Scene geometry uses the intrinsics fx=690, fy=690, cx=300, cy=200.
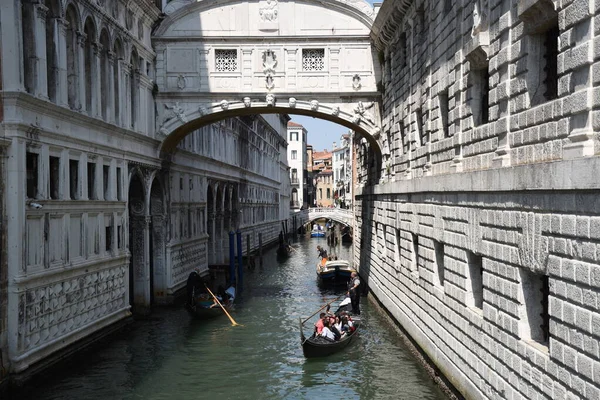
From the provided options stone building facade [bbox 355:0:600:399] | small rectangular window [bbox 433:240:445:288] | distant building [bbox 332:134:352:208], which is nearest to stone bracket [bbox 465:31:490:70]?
stone building facade [bbox 355:0:600:399]

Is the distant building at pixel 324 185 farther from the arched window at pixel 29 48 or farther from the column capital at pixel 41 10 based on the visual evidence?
the arched window at pixel 29 48

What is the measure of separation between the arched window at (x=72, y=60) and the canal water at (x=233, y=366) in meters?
4.53

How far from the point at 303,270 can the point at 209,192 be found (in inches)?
235

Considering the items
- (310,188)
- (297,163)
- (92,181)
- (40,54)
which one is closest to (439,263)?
(92,181)

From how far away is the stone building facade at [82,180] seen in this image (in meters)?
9.68

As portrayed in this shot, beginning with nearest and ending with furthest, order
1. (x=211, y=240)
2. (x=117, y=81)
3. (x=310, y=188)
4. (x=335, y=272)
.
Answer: (x=117, y=81)
(x=335, y=272)
(x=211, y=240)
(x=310, y=188)

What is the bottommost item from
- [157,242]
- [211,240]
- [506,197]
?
[211,240]

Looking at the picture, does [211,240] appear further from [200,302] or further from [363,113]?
[363,113]

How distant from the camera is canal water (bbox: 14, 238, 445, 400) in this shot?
411 inches

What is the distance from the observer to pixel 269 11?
16.9 m

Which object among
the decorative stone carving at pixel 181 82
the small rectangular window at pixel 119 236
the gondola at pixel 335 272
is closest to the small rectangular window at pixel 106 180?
the small rectangular window at pixel 119 236

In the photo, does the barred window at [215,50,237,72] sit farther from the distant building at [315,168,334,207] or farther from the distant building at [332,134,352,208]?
the distant building at [315,168,334,207]

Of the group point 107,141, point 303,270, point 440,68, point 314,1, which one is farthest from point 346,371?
point 303,270

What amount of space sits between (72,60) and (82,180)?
6.92 ft
